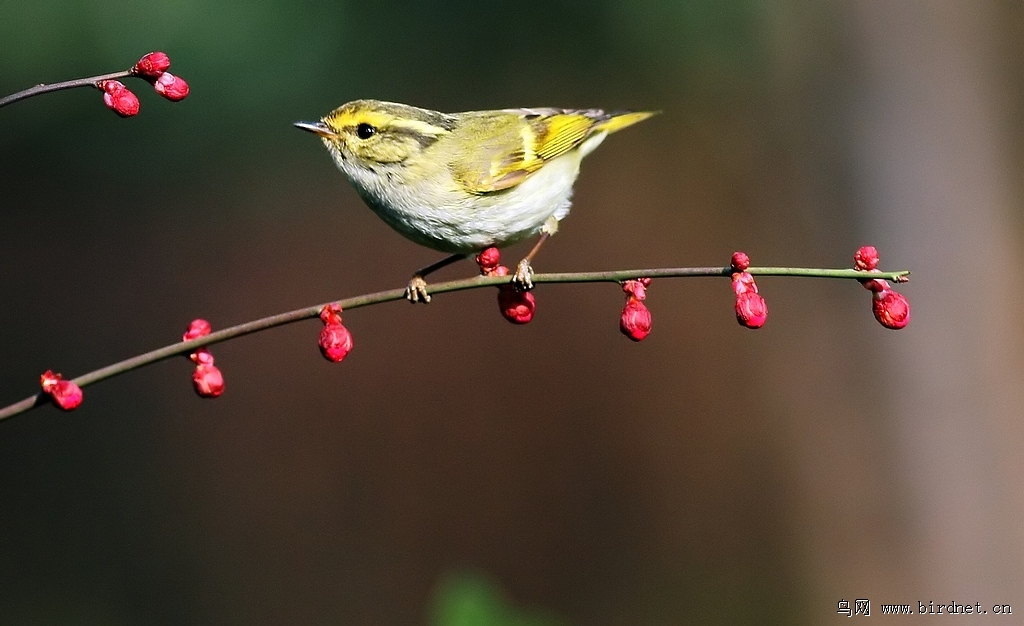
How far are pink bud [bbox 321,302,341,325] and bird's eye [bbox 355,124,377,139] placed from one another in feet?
4.09

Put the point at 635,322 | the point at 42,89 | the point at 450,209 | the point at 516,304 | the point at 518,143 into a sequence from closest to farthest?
1. the point at 42,89
2. the point at 635,322
3. the point at 516,304
4. the point at 450,209
5. the point at 518,143

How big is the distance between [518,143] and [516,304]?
3.90 ft

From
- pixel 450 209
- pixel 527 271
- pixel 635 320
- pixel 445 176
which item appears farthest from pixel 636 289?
pixel 445 176

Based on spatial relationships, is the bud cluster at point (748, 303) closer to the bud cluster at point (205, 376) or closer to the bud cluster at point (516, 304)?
the bud cluster at point (516, 304)

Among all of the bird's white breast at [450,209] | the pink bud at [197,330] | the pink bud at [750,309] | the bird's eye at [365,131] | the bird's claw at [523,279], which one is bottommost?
the pink bud at [750,309]

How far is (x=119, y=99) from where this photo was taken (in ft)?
7.39

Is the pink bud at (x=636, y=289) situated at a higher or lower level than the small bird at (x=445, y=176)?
lower

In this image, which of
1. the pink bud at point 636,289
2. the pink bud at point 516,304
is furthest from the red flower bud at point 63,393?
the pink bud at point 636,289

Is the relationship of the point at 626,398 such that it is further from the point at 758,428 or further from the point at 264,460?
the point at 264,460

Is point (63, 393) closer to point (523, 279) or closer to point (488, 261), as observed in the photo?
point (523, 279)

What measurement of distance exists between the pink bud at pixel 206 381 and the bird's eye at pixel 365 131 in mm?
1437

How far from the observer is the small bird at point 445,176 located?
3473 millimetres

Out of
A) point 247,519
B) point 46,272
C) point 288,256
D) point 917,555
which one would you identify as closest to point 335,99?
point 288,256

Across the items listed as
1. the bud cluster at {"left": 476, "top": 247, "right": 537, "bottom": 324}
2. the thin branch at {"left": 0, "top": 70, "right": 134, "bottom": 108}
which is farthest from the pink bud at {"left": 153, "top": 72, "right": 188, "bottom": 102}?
the bud cluster at {"left": 476, "top": 247, "right": 537, "bottom": 324}
